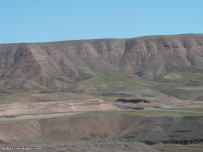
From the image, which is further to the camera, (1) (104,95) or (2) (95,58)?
(2) (95,58)

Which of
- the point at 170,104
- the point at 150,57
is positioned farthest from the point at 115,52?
the point at 170,104

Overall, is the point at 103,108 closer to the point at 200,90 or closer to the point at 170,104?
the point at 170,104

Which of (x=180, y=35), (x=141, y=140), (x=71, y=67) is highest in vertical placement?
(x=180, y=35)

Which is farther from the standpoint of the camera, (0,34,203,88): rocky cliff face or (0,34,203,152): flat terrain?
(0,34,203,88): rocky cliff face

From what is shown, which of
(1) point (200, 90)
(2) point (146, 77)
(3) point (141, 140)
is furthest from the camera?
(2) point (146, 77)

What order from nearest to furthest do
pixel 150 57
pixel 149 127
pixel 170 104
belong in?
pixel 149 127, pixel 170 104, pixel 150 57

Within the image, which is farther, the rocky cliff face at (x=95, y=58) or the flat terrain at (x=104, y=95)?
the rocky cliff face at (x=95, y=58)

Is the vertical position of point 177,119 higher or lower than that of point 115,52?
lower

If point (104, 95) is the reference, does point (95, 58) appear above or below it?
above
